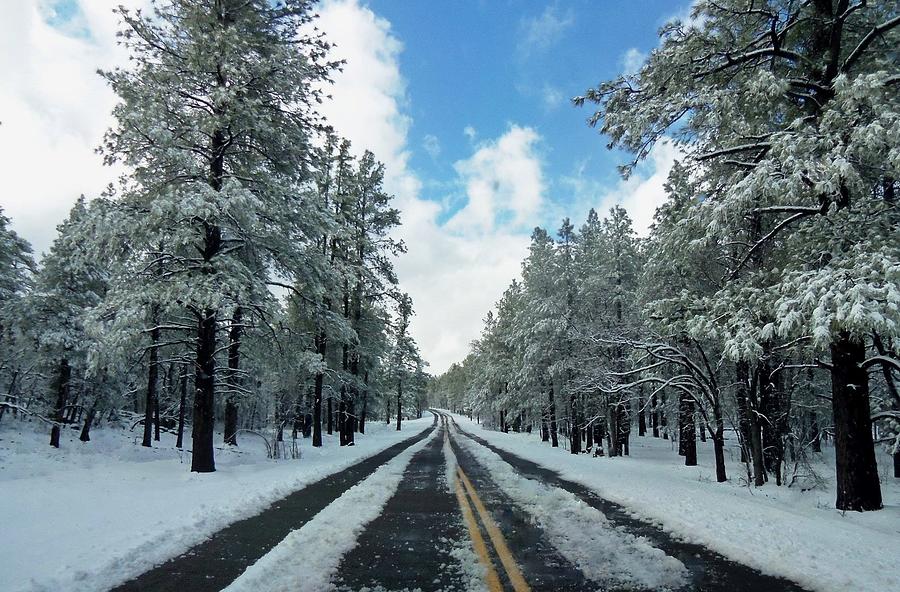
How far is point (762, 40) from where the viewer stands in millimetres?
10062

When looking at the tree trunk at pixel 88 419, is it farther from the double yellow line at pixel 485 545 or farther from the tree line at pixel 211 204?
the double yellow line at pixel 485 545

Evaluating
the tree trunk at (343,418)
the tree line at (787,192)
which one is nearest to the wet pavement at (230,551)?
the tree line at (787,192)

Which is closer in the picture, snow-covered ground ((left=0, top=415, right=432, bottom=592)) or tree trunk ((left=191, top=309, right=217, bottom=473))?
snow-covered ground ((left=0, top=415, right=432, bottom=592))

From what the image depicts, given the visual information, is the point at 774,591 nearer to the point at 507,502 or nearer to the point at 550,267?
the point at 507,502

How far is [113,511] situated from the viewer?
27.2 ft

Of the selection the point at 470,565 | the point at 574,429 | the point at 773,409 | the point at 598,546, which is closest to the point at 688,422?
the point at 773,409

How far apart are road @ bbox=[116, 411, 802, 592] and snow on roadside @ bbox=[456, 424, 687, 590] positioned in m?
0.01

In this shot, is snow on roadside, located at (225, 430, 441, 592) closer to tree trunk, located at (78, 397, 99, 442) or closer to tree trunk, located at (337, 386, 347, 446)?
tree trunk, located at (337, 386, 347, 446)

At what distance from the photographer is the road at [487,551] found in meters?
4.83

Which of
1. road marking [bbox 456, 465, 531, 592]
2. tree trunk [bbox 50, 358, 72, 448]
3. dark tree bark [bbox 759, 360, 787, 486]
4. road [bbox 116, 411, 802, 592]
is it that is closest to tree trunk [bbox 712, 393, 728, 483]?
dark tree bark [bbox 759, 360, 787, 486]

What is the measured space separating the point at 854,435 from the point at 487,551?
7.90 meters

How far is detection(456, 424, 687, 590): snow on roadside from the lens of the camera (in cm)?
498

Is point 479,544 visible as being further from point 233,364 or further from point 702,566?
point 233,364

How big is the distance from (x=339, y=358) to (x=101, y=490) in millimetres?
22930
